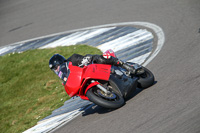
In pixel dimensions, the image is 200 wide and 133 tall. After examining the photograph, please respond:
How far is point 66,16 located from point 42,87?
254 inches

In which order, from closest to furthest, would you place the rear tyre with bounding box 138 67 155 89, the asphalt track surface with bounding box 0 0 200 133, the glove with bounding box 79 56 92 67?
the asphalt track surface with bounding box 0 0 200 133, the glove with bounding box 79 56 92 67, the rear tyre with bounding box 138 67 155 89

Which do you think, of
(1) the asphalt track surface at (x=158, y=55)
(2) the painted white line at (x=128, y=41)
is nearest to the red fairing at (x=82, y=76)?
(1) the asphalt track surface at (x=158, y=55)

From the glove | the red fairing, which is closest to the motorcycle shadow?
the red fairing

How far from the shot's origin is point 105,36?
39.3 feet

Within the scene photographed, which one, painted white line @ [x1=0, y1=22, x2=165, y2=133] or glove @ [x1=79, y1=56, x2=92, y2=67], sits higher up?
glove @ [x1=79, y1=56, x2=92, y2=67]

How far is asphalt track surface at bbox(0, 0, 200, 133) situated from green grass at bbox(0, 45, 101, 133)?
190cm

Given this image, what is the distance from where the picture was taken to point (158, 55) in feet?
29.3

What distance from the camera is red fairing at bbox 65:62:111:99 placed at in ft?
20.6

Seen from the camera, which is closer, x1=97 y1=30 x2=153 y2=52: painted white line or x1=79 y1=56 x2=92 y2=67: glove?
x1=79 y1=56 x2=92 y2=67: glove

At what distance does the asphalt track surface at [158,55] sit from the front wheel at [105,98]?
22cm

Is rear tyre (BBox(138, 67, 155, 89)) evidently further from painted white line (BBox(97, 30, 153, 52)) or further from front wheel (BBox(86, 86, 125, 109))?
painted white line (BBox(97, 30, 153, 52))

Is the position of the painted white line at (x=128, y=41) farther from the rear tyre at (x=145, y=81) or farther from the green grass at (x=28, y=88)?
the rear tyre at (x=145, y=81)

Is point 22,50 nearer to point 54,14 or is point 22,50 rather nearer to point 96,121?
point 54,14


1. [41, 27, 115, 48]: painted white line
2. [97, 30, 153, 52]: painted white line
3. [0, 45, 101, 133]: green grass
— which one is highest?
[41, 27, 115, 48]: painted white line
